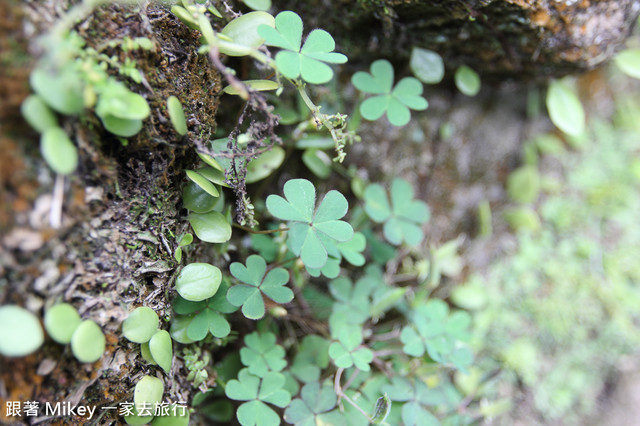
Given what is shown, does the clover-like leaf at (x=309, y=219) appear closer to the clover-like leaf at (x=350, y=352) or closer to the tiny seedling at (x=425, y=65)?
the clover-like leaf at (x=350, y=352)

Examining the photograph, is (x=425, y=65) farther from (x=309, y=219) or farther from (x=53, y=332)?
(x=53, y=332)

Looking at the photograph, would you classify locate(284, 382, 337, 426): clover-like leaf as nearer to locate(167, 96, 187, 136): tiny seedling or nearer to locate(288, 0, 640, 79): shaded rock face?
locate(167, 96, 187, 136): tiny seedling

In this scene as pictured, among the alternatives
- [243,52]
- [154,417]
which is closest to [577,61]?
[243,52]

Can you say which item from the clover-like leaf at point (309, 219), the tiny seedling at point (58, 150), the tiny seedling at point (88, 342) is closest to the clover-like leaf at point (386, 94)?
the clover-like leaf at point (309, 219)

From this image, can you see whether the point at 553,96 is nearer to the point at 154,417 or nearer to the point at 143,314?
the point at 143,314

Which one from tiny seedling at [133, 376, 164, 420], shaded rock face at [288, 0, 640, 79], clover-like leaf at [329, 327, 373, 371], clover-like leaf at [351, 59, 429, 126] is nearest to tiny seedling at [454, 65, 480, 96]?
shaded rock face at [288, 0, 640, 79]
